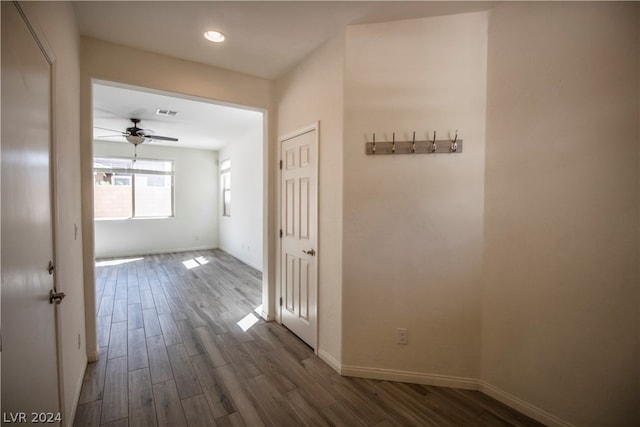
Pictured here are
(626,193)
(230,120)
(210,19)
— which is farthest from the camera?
(230,120)

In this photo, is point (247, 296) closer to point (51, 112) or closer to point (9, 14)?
point (51, 112)

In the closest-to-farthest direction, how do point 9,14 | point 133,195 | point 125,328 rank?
point 9,14 < point 125,328 < point 133,195

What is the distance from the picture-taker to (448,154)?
199 cm

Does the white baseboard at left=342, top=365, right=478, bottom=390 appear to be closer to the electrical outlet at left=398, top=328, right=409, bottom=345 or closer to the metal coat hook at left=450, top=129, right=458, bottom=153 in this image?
the electrical outlet at left=398, top=328, right=409, bottom=345

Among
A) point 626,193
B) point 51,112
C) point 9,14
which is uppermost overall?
point 9,14

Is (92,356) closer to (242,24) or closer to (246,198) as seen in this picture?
(242,24)

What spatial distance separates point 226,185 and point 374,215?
237 inches

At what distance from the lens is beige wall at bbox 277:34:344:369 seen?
87.1 inches

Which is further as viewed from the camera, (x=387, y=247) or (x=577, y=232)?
(x=387, y=247)

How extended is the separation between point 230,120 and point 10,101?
157 inches

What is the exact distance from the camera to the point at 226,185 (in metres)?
7.30

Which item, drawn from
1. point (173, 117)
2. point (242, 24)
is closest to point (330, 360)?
point (242, 24)

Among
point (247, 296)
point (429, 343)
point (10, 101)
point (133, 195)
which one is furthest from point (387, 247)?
point (133, 195)

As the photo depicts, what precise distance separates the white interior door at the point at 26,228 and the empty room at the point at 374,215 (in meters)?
0.02
